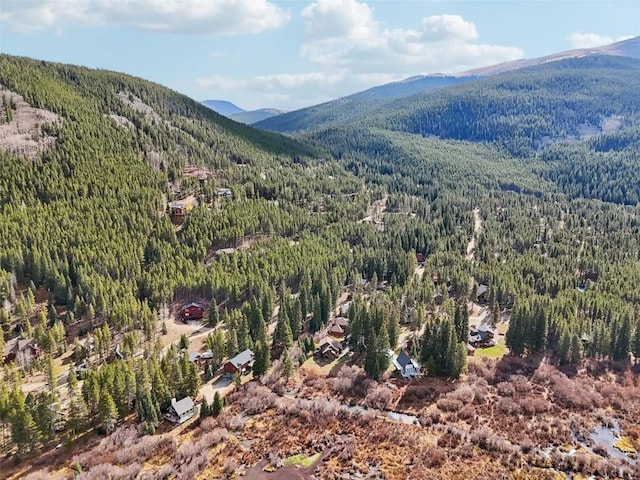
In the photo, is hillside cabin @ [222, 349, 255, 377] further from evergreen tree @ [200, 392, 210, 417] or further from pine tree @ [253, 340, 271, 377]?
evergreen tree @ [200, 392, 210, 417]

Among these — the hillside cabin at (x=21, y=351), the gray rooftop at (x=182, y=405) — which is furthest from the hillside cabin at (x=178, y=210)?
the gray rooftop at (x=182, y=405)

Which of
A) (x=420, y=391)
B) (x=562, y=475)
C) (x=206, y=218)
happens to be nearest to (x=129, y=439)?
(x=420, y=391)

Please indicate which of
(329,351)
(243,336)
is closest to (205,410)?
(243,336)

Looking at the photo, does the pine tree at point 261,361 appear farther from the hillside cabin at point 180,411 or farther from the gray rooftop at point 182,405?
the hillside cabin at point 180,411

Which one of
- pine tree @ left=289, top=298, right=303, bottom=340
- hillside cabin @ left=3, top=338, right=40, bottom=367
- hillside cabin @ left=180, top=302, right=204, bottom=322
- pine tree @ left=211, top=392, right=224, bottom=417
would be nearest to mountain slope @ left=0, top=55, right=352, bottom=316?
hillside cabin @ left=180, top=302, right=204, bottom=322

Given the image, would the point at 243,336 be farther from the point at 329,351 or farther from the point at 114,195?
the point at 114,195

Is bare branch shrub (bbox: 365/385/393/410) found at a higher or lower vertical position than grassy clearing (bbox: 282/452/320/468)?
lower

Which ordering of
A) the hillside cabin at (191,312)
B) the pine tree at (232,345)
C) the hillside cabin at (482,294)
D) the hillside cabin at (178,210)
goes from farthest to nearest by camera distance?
the hillside cabin at (178,210) < the hillside cabin at (482,294) < the hillside cabin at (191,312) < the pine tree at (232,345)
